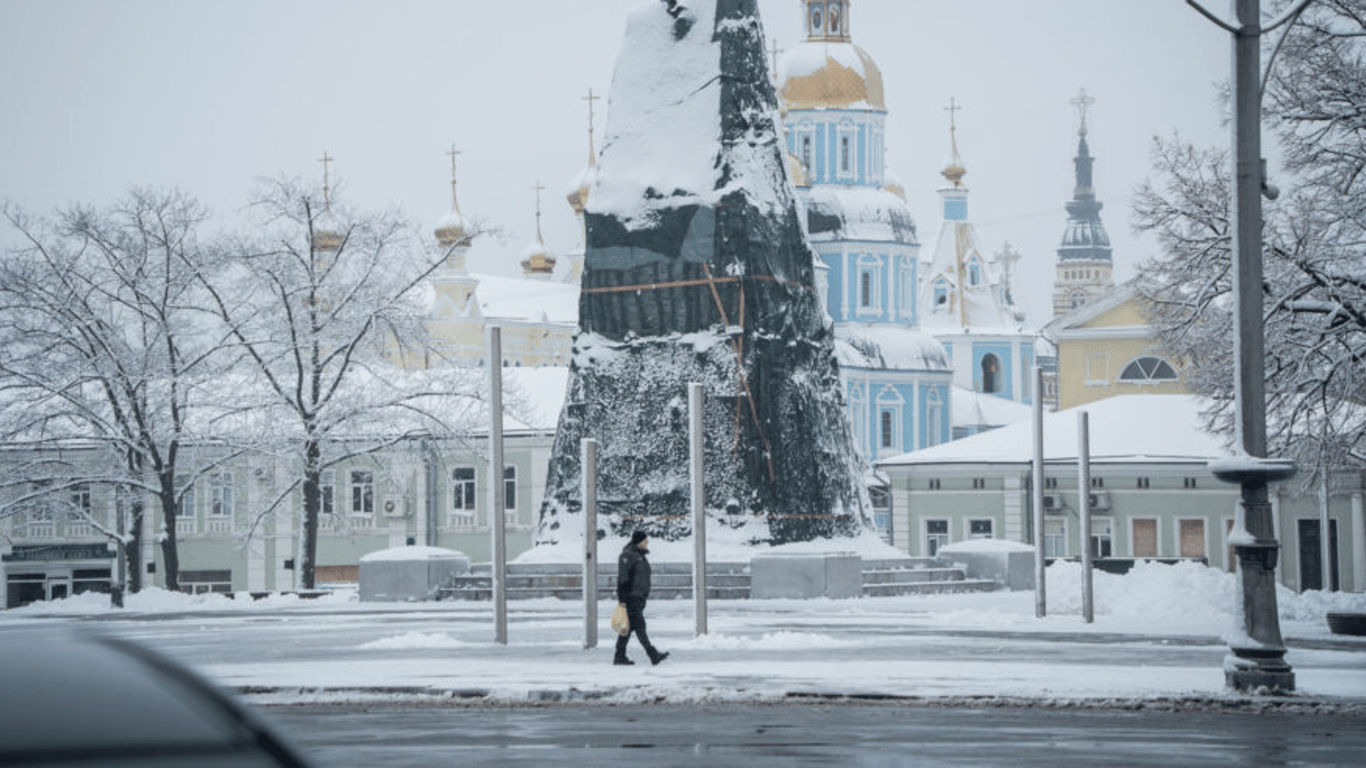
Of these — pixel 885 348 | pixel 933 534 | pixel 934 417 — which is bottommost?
pixel 933 534

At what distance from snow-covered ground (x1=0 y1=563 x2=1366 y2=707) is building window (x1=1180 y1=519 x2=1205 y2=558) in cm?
1972

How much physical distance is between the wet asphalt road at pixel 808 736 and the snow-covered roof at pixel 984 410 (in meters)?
117

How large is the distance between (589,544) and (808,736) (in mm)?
8767

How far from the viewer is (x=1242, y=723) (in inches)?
624

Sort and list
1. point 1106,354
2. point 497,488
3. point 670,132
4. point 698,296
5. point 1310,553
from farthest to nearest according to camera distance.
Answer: point 1106,354 → point 1310,553 → point 670,132 → point 698,296 → point 497,488

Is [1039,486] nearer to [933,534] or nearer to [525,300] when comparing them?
[933,534]

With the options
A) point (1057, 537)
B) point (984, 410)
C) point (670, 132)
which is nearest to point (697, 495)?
point (670, 132)

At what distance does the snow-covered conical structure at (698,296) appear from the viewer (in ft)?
131

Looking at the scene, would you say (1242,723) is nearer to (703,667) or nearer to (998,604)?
(703,667)

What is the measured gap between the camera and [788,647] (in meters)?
24.6

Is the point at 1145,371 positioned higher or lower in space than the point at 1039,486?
higher

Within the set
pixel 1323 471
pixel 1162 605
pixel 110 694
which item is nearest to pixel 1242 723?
pixel 110 694

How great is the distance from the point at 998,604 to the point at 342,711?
72.8 feet

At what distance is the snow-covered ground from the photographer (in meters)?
18.7
